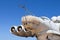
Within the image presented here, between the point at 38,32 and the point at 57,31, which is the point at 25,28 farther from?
the point at 57,31

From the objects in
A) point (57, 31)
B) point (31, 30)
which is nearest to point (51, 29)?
point (57, 31)

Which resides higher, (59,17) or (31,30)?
(59,17)

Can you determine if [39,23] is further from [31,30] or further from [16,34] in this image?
[16,34]

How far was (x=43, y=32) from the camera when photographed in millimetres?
4016

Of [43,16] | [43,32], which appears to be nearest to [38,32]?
[43,32]

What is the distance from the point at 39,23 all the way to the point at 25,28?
328mm

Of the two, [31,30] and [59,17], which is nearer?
[31,30]

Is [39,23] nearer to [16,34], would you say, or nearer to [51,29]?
[51,29]

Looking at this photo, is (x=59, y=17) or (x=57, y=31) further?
(x=59, y=17)

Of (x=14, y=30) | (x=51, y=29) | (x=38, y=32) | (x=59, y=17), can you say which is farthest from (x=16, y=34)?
(x=59, y=17)

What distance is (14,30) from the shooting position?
159 inches

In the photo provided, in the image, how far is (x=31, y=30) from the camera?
4016 mm

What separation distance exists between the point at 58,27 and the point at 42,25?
397 millimetres

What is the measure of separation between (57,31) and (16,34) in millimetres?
916
